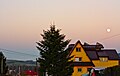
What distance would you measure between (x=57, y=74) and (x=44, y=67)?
2322 millimetres

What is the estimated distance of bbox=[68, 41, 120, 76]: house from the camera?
274ft

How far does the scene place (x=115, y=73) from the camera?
26.7m

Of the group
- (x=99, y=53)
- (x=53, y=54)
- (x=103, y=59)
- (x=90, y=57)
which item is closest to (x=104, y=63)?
(x=103, y=59)

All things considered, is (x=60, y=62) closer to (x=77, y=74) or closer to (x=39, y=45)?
(x=39, y=45)

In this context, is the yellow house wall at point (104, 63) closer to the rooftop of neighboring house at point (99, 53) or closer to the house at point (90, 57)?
the house at point (90, 57)

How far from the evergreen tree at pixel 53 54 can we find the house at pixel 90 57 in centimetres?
2153

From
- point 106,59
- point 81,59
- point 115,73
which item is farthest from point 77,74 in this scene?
point 115,73

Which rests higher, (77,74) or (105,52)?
(105,52)

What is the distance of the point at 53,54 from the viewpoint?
57.9 m

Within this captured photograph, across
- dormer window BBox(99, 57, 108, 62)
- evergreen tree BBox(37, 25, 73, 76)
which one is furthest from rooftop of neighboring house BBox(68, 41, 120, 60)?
evergreen tree BBox(37, 25, 73, 76)

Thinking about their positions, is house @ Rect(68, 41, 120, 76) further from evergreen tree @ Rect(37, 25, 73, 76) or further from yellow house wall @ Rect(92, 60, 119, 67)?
evergreen tree @ Rect(37, 25, 73, 76)

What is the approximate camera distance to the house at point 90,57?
8362 centimetres

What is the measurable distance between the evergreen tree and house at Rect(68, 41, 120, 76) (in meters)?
21.5

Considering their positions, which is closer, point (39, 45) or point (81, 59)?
point (39, 45)
